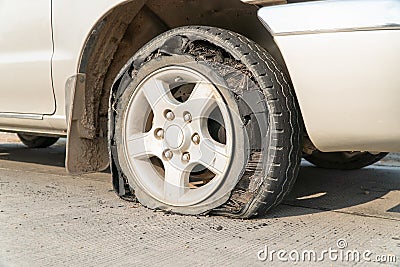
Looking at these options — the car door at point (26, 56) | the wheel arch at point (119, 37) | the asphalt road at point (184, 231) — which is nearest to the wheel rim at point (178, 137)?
the asphalt road at point (184, 231)

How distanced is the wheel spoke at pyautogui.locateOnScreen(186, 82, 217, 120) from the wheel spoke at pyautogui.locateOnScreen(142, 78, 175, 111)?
0.10m

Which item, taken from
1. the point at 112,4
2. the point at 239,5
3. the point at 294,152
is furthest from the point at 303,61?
the point at 112,4

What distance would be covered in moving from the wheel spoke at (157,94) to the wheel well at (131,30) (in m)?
0.43

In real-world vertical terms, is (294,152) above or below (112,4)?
below

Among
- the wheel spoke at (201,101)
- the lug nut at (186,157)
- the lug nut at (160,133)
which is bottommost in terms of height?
the lug nut at (186,157)

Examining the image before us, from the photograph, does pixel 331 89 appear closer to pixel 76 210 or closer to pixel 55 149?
pixel 76 210

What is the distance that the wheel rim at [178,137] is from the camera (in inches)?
78.8

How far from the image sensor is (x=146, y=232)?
1816 mm

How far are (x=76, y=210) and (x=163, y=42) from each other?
0.85m

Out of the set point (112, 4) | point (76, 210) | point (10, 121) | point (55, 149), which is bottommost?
point (55, 149)

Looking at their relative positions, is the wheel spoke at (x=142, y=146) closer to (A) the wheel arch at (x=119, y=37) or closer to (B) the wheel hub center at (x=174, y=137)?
(B) the wheel hub center at (x=174, y=137)

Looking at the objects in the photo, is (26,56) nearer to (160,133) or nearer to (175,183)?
(160,133)

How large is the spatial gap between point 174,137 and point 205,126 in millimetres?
144

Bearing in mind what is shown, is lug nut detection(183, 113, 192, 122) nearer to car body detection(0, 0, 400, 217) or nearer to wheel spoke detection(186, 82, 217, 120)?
wheel spoke detection(186, 82, 217, 120)
